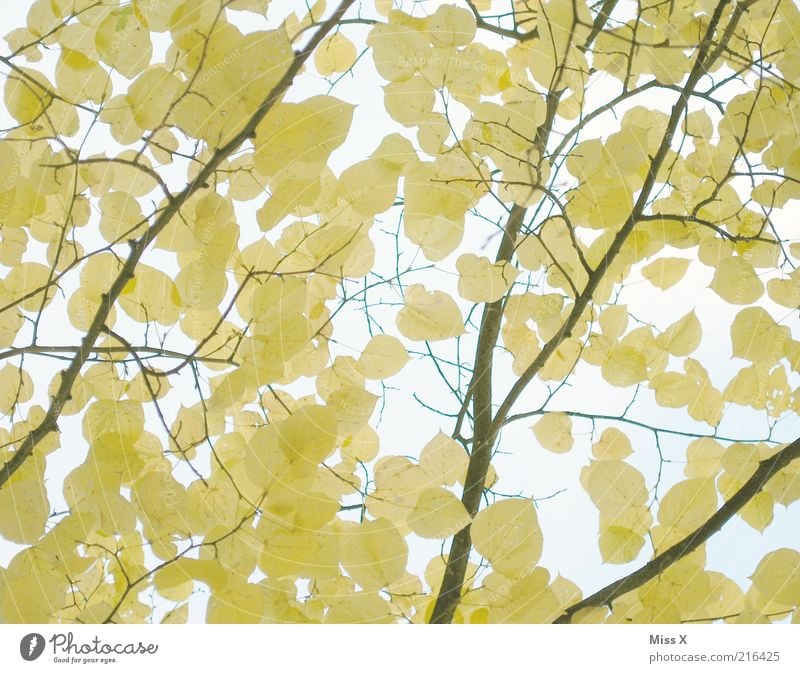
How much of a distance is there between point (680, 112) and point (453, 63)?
0.55 ft

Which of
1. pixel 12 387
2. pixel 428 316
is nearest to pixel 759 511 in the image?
pixel 428 316

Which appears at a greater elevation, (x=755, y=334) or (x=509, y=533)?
(x=755, y=334)

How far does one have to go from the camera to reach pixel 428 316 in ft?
1.40

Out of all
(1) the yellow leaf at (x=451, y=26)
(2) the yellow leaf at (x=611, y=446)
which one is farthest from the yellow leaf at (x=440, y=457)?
(1) the yellow leaf at (x=451, y=26)

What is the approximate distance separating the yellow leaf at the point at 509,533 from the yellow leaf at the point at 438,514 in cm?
1

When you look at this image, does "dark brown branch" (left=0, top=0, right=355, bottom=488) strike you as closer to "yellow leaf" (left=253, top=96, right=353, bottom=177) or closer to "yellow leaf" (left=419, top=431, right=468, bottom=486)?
"yellow leaf" (left=253, top=96, right=353, bottom=177)

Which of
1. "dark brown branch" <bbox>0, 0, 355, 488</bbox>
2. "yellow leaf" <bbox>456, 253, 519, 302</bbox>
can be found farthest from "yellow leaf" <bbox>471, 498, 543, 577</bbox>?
"dark brown branch" <bbox>0, 0, 355, 488</bbox>

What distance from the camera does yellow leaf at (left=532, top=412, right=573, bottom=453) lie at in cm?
48

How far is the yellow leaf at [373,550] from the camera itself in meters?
0.37

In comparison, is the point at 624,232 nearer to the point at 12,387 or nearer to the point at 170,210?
Result: the point at 170,210

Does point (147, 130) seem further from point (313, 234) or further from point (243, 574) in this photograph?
point (243, 574)

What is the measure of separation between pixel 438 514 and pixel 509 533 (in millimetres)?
42

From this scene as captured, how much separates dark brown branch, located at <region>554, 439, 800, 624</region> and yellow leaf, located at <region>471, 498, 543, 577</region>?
2.2 inches
